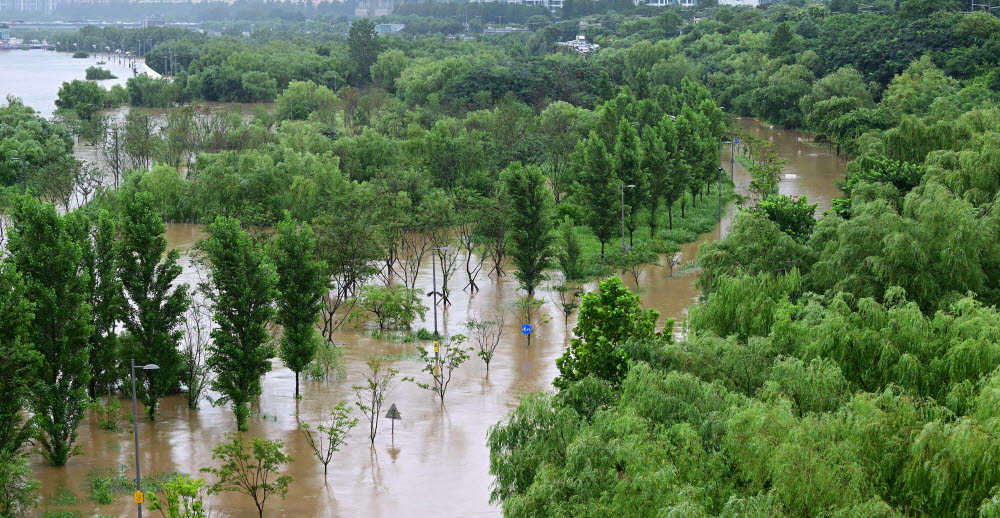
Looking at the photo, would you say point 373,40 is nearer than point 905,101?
No

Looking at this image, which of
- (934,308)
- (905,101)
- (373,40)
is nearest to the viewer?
(934,308)

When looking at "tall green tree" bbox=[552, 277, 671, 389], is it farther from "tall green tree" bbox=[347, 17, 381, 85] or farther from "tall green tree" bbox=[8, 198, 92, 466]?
"tall green tree" bbox=[347, 17, 381, 85]

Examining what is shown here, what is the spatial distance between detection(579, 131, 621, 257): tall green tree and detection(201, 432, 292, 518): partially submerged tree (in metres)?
29.4

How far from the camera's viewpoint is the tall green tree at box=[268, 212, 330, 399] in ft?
129

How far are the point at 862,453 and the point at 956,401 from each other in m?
4.32

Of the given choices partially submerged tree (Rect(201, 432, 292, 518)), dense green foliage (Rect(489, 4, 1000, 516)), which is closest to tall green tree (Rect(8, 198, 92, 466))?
partially submerged tree (Rect(201, 432, 292, 518))

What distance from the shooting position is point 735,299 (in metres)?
35.8

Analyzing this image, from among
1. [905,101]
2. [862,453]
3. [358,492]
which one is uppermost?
[905,101]

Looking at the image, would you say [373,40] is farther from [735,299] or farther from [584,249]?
[735,299]

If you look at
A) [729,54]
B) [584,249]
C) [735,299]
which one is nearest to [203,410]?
[735,299]

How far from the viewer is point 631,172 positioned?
63.1 meters

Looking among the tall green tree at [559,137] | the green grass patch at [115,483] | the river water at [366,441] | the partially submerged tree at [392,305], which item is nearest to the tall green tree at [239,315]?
→ the river water at [366,441]

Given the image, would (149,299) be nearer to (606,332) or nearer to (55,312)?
(55,312)

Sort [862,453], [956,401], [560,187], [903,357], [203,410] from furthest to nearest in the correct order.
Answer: [560,187] → [203,410] → [903,357] → [956,401] → [862,453]
